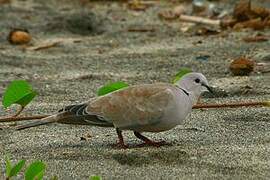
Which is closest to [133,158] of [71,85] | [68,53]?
[71,85]

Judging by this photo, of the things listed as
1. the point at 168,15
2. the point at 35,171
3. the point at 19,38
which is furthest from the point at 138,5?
the point at 35,171

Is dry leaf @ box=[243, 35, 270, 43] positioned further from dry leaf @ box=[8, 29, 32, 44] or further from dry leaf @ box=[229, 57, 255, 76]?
dry leaf @ box=[8, 29, 32, 44]

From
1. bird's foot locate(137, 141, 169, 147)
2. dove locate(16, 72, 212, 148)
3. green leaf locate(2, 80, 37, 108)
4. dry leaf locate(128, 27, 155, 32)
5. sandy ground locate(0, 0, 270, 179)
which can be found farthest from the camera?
dry leaf locate(128, 27, 155, 32)

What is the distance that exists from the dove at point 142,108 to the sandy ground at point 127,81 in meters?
0.11

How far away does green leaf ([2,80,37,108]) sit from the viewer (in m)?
3.31

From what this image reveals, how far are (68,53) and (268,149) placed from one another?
10.9ft

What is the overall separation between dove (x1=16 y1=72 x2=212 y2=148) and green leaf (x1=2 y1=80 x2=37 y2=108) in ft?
0.69

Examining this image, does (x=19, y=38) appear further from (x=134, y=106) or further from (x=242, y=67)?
(x=134, y=106)

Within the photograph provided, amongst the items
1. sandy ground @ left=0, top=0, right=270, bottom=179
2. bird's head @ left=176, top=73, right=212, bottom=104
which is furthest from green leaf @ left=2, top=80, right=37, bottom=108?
bird's head @ left=176, top=73, right=212, bottom=104

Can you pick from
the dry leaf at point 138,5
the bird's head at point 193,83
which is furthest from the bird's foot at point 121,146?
the dry leaf at point 138,5

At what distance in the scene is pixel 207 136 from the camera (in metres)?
3.38

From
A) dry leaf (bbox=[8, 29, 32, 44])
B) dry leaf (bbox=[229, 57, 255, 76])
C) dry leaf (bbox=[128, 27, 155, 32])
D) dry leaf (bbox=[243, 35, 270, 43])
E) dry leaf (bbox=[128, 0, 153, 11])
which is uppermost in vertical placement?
dry leaf (bbox=[229, 57, 255, 76])

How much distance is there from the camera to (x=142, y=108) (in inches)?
121

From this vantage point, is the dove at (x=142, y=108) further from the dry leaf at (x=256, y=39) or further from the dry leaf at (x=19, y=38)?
the dry leaf at (x=19, y=38)
